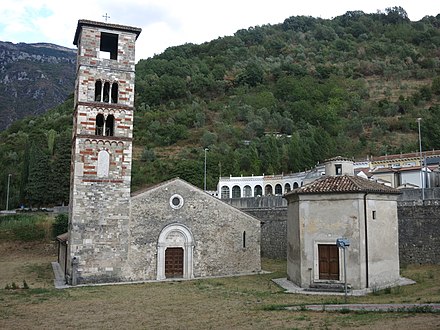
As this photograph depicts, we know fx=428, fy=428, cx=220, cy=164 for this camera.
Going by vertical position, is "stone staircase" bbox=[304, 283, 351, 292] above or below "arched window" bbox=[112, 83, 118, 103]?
below

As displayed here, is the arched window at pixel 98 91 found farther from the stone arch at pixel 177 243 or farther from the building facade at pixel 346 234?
the building facade at pixel 346 234

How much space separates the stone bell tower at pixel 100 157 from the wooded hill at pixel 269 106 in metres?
32.3

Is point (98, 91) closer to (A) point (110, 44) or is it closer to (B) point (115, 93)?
(B) point (115, 93)

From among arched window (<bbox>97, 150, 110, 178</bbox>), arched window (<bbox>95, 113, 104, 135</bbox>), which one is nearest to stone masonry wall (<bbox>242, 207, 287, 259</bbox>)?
arched window (<bbox>97, 150, 110, 178</bbox>)

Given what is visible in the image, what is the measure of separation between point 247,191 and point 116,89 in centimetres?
4184

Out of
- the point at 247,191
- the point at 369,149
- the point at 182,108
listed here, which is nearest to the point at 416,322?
the point at 247,191

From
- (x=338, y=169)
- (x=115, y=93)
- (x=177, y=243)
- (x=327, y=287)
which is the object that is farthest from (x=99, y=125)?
(x=327, y=287)

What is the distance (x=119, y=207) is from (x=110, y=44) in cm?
1067

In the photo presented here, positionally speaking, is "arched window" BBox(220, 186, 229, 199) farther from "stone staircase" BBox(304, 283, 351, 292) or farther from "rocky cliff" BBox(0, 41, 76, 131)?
"rocky cliff" BBox(0, 41, 76, 131)

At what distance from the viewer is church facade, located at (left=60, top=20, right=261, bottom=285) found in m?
24.1

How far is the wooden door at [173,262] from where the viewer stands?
85.2 ft

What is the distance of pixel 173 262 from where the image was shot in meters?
26.1

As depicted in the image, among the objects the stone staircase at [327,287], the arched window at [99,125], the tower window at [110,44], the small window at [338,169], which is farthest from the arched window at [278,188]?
the stone staircase at [327,287]

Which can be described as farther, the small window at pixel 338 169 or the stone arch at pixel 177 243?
the stone arch at pixel 177 243
